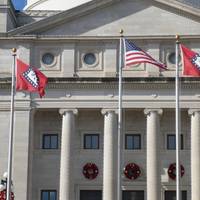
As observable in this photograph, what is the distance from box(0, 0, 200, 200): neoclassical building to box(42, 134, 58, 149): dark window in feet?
0.26

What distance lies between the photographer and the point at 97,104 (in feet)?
193

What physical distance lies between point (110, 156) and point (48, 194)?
19.4ft

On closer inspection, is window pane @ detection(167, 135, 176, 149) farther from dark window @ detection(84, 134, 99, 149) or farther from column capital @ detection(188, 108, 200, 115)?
dark window @ detection(84, 134, 99, 149)

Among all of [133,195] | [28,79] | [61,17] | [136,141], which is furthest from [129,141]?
[28,79]

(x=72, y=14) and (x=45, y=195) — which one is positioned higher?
(x=72, y=14)

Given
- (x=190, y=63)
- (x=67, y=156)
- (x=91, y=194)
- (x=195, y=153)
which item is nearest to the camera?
(x=190, y=63)

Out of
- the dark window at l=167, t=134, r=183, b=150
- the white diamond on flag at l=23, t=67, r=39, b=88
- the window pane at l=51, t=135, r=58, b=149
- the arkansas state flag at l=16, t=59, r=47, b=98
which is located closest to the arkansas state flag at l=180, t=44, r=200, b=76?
the arkansas state flag at l=16, t=59, r=47, b=98

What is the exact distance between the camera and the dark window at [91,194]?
59562 mm

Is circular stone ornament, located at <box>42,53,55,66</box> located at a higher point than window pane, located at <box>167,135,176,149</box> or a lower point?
higher

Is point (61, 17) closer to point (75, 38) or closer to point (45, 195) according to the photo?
point (75, 38)

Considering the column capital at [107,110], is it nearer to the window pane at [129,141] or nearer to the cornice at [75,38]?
the window pane at [129,141]

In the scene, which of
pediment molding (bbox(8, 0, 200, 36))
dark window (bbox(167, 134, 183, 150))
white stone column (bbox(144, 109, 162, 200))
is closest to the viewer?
white stone column (bbox(144, 109, 162, 200))

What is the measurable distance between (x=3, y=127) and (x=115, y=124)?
8.52 metres

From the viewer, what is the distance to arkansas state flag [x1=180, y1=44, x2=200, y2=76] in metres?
45.0
